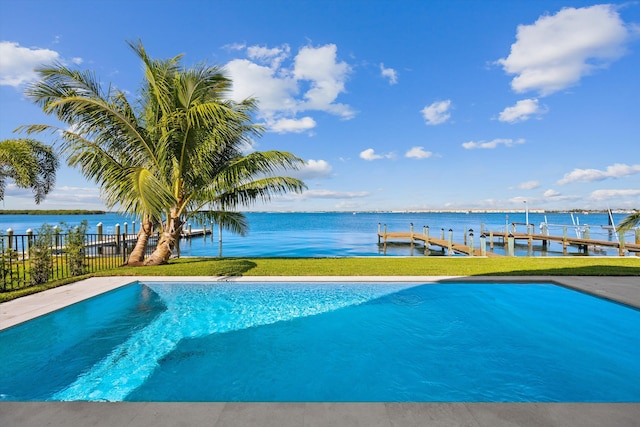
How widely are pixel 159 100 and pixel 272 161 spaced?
11.8 ft

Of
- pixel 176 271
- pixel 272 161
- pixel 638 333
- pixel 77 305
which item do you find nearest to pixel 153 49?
pixel 272 161

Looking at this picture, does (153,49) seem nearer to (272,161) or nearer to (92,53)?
(92,53)

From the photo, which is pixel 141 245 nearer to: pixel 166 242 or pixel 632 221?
pixel 166 242

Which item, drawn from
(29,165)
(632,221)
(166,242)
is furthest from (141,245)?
(632,221)

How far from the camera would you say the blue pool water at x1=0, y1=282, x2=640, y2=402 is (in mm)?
3141

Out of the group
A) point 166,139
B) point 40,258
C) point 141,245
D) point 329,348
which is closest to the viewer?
point 329,348

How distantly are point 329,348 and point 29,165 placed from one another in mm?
9086

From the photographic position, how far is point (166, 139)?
815 cm

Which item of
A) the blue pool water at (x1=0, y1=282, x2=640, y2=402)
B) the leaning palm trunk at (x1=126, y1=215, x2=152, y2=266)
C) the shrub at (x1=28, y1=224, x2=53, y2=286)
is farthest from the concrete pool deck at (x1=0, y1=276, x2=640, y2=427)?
the leaning palm trunk at (x1=126, y1=215, x2=152, y2=266)

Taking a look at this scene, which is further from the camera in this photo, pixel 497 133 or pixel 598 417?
pixel 497 133

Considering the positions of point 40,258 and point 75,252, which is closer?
point 40,258

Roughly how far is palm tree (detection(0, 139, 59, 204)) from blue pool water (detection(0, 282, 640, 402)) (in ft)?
15.0

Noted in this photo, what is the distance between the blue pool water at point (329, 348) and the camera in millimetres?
3141

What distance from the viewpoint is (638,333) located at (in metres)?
4.49
